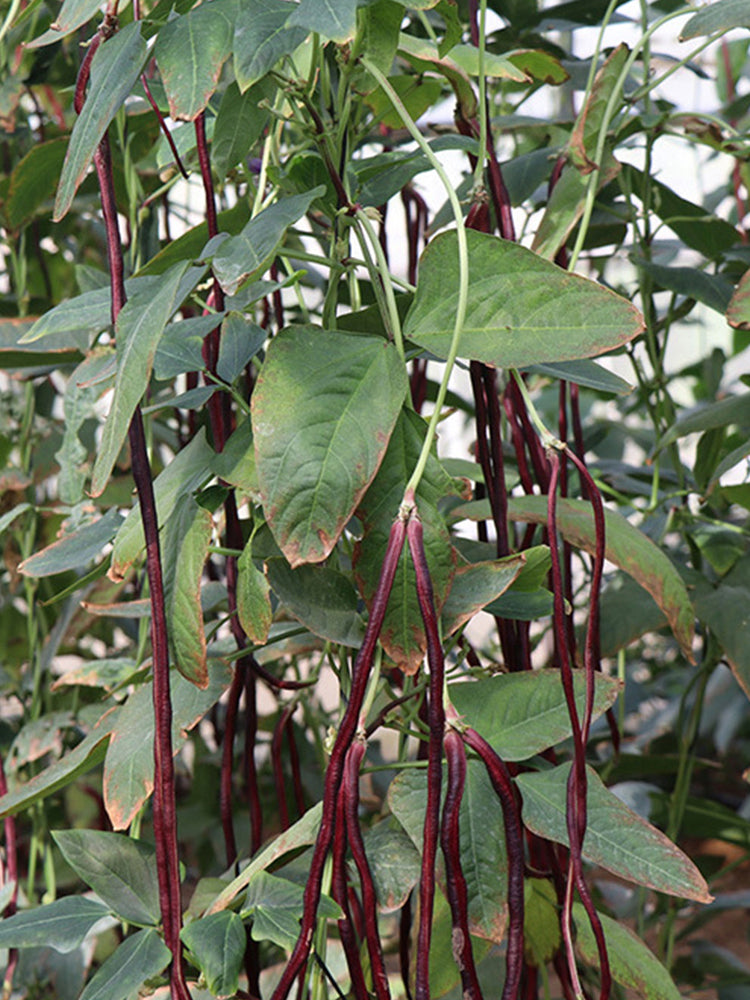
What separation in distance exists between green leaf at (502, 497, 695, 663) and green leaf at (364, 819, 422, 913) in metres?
0.16

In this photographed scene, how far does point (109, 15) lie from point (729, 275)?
47 centimetres

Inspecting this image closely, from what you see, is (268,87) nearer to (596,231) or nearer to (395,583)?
(395,583)

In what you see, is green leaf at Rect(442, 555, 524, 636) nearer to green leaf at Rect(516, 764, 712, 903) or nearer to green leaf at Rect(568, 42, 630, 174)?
green leaf at Rect(516, 764, 712, 903)

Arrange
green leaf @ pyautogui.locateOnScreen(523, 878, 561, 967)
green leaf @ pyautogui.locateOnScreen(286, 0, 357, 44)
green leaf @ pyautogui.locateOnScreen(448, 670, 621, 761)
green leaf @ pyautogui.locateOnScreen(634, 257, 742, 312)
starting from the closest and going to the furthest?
green leaf @ pyautogui.locateOnScreen(286, 0, 357, 44), green leaf @ pyautogui.locateOnScreen(448, 670, 621, 761), green leaf @ pyautogui.locateOnScreen(523, 878, 561, 967), green leaf @ pyautogui.locateOnScreen(634, 257, 742, 312)

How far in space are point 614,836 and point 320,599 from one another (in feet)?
0.46

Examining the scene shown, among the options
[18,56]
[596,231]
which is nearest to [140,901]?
[596,231]

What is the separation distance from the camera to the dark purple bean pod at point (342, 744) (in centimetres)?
32

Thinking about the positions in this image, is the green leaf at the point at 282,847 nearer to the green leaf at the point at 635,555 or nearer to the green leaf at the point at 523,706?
the green leaf at the point at 523,706

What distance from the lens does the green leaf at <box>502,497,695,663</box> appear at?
487 millimetres

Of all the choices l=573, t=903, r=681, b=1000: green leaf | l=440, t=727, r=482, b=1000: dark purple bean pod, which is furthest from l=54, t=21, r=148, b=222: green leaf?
l=573, t=903, r=681, b=1000: green leaf

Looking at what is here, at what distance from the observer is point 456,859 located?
13.5 inches

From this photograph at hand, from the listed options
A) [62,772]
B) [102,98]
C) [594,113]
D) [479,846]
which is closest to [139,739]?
[62,772]

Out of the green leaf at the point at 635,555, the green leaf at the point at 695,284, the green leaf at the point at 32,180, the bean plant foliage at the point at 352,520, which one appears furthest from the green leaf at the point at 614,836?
the green leaf at the point at 32,180

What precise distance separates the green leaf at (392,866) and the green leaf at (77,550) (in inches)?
6.7
